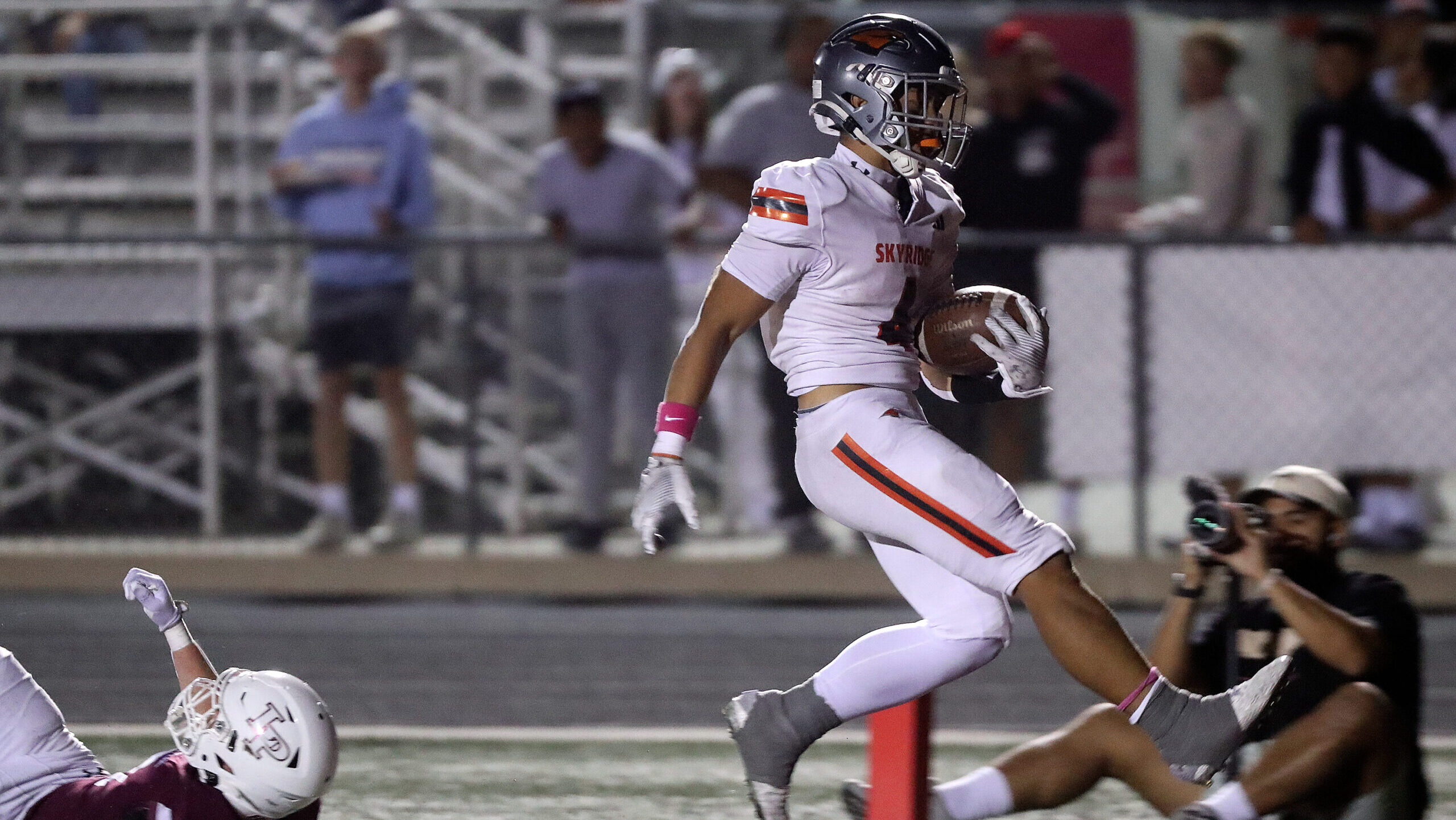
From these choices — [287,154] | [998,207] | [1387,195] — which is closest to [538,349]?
[287,154]

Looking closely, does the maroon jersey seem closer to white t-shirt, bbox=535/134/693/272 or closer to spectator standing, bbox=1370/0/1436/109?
white t-shirt, bbox=535/134/693/272

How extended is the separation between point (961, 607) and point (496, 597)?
495cm

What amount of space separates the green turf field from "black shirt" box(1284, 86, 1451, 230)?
12.0ft

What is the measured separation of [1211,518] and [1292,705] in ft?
2.06

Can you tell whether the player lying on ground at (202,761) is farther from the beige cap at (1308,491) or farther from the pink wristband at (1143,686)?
the beige cap at (1308,491)

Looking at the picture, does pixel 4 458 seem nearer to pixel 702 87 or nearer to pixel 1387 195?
pixel 702 87

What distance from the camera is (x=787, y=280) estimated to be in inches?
151

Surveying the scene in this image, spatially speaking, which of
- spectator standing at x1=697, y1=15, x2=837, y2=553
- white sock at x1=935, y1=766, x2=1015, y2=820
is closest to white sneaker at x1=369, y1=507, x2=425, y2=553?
spectator standing at x1=697, y1=15, x2=837, y2=553

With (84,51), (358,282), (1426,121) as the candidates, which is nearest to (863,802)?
(358,282)

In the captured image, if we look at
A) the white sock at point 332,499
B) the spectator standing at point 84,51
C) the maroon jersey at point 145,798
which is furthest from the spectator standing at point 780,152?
the maroon jersey at point 145,798

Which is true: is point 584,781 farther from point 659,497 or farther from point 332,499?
point 332,499

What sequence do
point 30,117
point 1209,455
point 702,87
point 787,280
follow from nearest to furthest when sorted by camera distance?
point 787,280 < point 1209,455 < point 702,87 < point 30,117

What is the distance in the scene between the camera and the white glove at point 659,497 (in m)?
3.72

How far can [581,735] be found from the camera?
18.7ft
